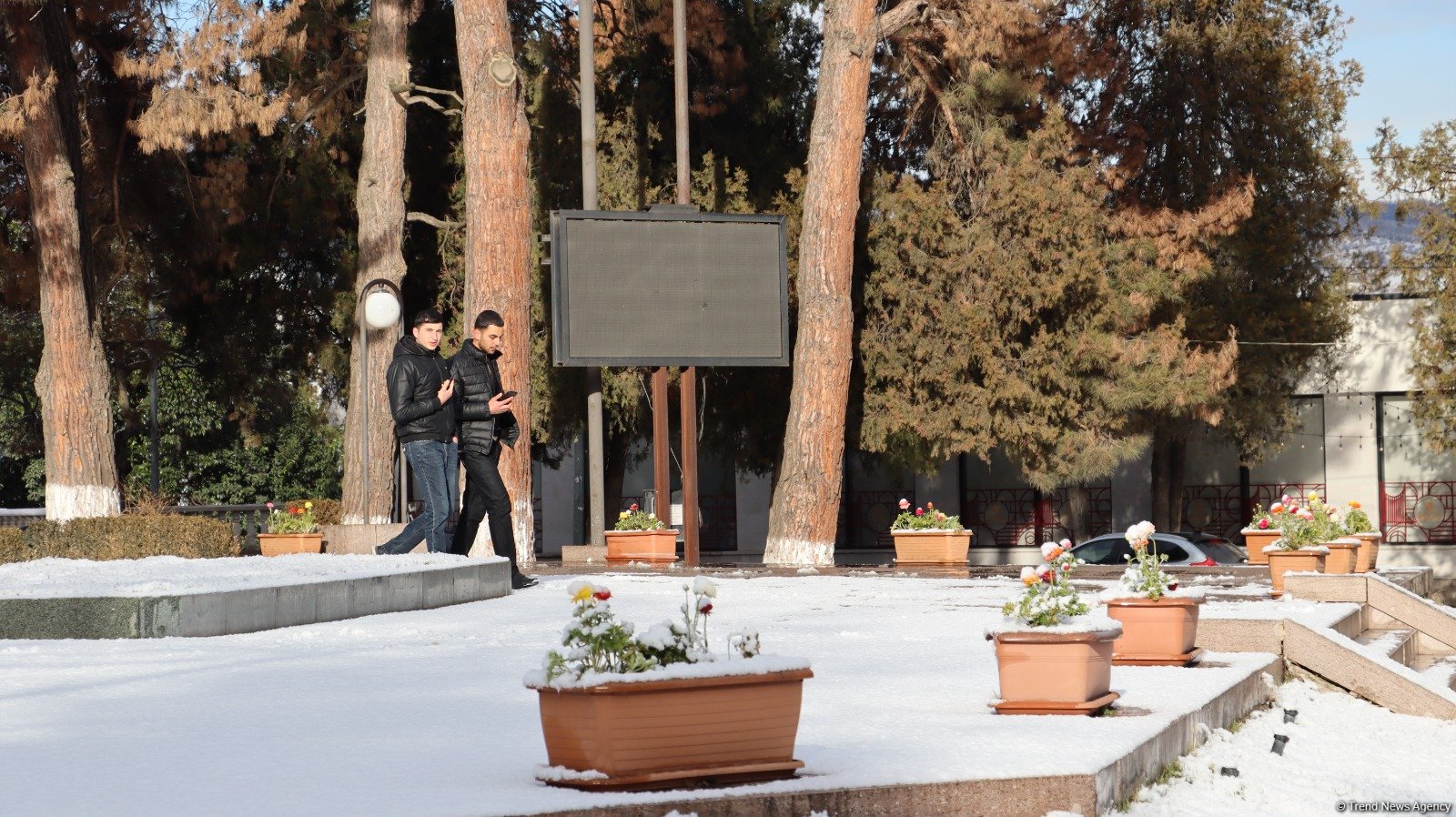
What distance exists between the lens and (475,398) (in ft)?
43.3

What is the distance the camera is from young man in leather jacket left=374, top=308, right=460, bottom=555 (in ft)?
42.7

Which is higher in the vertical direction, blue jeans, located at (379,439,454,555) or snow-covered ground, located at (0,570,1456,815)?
blue jeans, located at (379,439,454,555)

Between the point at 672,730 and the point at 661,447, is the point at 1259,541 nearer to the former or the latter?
the point at 661,447

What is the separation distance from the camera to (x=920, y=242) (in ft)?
91.2

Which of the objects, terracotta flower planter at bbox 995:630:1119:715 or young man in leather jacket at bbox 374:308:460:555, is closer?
terracotta flower planter at bbox 995:630:1119:715

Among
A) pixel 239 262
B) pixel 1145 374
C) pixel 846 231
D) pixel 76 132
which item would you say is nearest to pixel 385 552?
pixel 846 231

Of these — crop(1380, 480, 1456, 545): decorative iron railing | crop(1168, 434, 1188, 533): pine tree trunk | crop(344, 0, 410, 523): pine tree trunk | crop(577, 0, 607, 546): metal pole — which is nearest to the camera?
crop(577, 0, 607, 546): metal pole

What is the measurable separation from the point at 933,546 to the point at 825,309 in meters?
4.64

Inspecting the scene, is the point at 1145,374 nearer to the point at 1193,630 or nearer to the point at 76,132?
the point at 76,132

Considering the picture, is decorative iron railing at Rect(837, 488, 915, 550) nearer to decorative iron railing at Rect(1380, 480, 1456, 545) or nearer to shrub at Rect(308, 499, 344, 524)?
decorative iron railing at Rect(1380, 480, 1456, 545)

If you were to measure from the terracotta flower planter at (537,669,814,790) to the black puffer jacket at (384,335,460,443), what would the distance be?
294 inches

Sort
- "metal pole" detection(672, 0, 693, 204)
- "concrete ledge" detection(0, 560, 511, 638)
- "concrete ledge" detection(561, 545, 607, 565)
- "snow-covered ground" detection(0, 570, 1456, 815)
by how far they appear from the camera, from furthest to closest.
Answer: "metal pole" detection(672, 0, 693, 204)
"concrete ledge" detection(561, 545, 607, 565)
"concrete ledge" detection(0, 560, 511, 638)
"snow-covered ground" detection(0, 570, 1456, 815)

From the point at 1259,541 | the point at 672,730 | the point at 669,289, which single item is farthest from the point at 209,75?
the point at 672,730

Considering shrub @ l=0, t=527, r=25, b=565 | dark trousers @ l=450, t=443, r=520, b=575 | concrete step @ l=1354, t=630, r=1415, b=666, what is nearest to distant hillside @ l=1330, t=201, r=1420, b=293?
concrete step @ l=1354, t=630, r=1415, b=666
